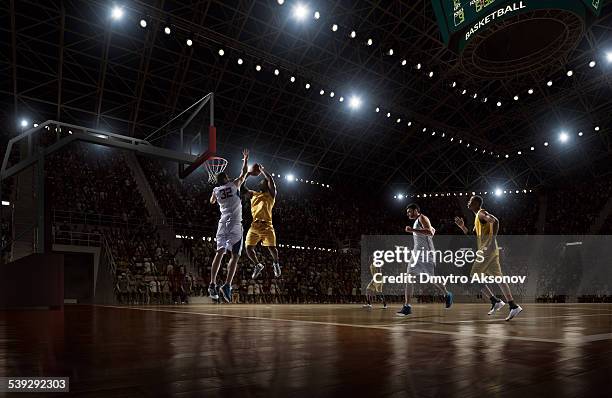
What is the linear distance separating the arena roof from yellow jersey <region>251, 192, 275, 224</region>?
8013 mm

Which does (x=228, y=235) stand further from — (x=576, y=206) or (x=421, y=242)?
(x=576, y=206)

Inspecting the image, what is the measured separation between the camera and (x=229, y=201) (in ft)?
26.9

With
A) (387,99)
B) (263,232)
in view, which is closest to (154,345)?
(263,232)

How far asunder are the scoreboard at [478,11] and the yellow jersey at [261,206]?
22.7ft

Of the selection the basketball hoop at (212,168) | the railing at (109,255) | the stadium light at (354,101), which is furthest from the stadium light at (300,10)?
the railing at (109,255)

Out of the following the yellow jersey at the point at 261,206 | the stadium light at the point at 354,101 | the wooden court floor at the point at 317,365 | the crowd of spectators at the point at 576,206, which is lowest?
the wooden court floor at the point at 317,365

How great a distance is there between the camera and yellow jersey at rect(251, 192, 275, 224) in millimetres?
8461

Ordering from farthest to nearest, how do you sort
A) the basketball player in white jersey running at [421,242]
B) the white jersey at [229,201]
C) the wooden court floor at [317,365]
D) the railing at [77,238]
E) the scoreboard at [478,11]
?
the railing at [77,238] → the scoreboard at [478,11] → the basketball player in white jersey running at [421,242] → the white jersey at [229,201] → the wooden court floor at [317,365]

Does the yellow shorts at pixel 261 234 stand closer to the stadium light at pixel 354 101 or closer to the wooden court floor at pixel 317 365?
the wooden court floor at pixel 317 365

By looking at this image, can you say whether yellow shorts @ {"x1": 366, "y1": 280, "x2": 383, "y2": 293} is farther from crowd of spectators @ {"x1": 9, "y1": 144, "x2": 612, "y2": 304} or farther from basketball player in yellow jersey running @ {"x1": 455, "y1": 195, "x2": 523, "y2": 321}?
crowd of spectators @ {"x1": 9, "y1": 144, "x2": 612, "y2": 304}

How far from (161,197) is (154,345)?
70.8ft

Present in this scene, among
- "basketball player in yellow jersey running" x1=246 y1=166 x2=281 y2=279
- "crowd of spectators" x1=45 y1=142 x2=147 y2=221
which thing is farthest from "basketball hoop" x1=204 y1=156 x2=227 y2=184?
"basketball player in yellow jersey running" x1=246 y1=166 x2=281 y2=279

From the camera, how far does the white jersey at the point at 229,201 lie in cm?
808

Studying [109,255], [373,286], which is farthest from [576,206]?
[109,255]
